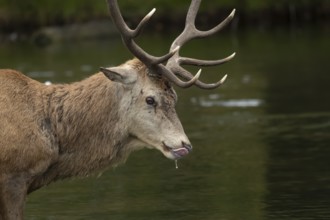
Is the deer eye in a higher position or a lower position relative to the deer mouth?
higher

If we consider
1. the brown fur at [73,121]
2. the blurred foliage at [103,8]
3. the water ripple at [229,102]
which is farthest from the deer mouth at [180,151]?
the blurred foliage at [103,8]

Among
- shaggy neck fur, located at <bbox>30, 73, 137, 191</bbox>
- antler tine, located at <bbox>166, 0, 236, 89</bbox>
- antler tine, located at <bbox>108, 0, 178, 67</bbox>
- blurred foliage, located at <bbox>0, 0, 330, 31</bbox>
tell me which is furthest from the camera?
blurred foliage, located at <bbox>0, 0, 330, 31</bbox>

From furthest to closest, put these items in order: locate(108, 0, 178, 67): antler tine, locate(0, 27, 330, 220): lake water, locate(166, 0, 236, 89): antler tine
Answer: locate(0, 27, 330, 220): lake water
locate(166, 0, 236, 89): antler tine
locate(108, 0, 178, 67): antler tine

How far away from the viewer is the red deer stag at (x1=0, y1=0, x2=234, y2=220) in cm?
1120

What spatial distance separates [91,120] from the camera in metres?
11.7

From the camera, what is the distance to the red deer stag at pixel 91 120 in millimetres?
11203

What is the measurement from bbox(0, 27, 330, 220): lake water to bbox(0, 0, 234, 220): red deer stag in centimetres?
138

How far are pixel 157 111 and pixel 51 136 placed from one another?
1086 millimetres

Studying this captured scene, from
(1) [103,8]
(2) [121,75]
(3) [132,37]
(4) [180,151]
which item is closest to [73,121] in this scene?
(2) [121,75]

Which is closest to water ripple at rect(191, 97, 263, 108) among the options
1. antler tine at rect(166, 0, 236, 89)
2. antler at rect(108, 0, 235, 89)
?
antler tine at rect(166, 0, 236, 89)

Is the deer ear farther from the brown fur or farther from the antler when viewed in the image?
the antler

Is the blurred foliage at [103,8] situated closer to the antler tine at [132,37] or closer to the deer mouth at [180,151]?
the antler tine at [132,37]

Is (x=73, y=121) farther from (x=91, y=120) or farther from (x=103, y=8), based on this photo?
(x=103, y=8)

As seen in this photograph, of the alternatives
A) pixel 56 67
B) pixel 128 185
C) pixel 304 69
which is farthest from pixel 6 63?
pixel 128 185
